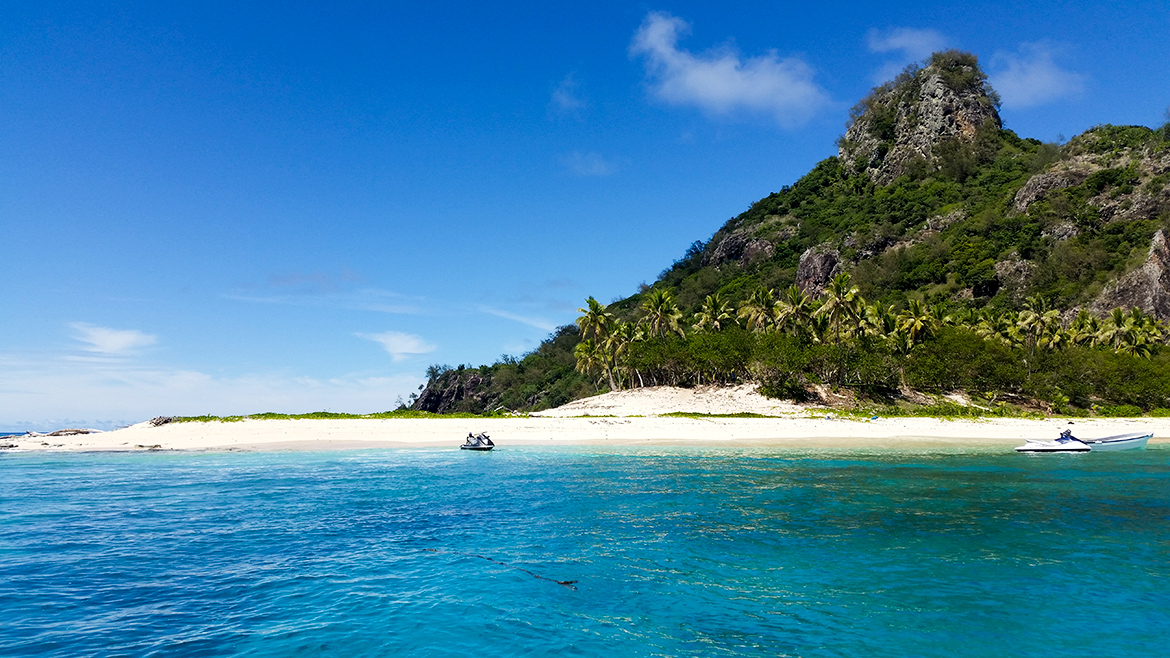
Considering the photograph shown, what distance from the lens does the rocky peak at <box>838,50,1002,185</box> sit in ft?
581

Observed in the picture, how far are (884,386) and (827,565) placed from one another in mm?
64315

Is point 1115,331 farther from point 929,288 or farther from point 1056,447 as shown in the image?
point 1056,447

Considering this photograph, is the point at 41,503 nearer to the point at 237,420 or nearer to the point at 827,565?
the point at 827,565

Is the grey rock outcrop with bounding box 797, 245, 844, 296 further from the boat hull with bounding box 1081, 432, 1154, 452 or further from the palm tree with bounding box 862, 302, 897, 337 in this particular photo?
the boat hull with bounding box 1081, 432, 1154, 452

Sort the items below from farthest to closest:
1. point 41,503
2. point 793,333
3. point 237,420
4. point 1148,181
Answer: point 1148,181
point 793,333
point 237,420
point 41,503

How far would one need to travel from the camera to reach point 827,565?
1388 centimetres

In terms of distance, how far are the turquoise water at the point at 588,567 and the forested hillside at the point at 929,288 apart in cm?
4855

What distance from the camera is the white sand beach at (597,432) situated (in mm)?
42406

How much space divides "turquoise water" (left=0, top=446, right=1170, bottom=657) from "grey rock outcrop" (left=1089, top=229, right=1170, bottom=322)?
9190 centimetres

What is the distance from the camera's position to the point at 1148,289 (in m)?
94.4

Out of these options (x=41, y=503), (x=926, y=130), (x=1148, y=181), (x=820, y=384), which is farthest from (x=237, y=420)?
(x=926, y=130)

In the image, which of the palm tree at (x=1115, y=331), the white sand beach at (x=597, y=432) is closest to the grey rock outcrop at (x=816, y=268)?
the palm tree at (x=1115, y=331)

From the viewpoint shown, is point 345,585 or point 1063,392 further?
point 1063,392

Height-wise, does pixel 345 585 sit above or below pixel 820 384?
below
